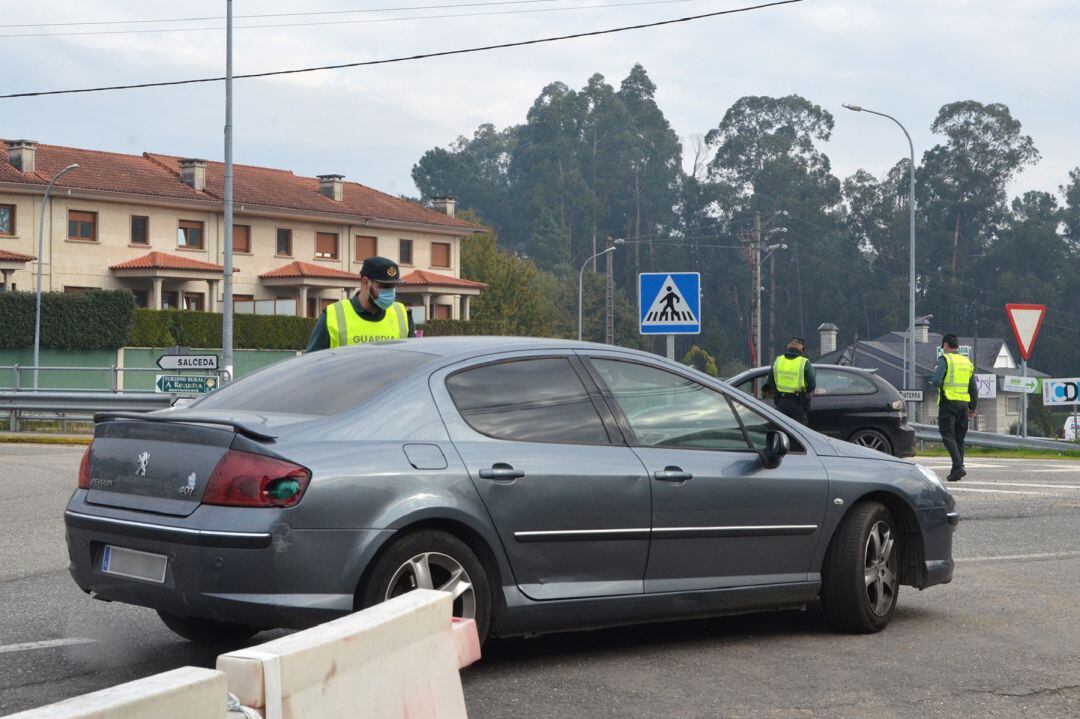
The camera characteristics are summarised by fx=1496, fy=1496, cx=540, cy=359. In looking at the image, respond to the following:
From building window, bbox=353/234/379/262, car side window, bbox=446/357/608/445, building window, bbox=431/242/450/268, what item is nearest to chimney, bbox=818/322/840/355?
building window, bbox=431/242/450/268

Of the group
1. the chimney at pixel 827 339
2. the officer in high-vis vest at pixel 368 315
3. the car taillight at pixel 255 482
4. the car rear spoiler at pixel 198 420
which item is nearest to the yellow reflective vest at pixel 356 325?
the officer in high-vis vest at pixel 368 315

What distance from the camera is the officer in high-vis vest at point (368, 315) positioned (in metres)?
8.50

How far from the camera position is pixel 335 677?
3.89 meters

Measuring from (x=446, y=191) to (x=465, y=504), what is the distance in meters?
130

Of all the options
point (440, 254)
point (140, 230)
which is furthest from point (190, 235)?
point (440, 254)

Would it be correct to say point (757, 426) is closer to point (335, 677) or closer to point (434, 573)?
point (434, 573)

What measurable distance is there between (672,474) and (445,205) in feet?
248

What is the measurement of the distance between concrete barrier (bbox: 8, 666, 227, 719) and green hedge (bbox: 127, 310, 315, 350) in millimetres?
49386

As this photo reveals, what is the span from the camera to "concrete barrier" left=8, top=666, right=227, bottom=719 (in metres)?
2.93

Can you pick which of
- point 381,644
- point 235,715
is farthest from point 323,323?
point 235,715

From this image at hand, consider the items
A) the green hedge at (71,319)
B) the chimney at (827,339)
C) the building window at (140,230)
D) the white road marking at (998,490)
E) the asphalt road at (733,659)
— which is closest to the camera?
the asphalt road at (733,659)

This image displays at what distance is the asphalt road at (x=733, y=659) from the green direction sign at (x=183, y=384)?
15322 millimetres

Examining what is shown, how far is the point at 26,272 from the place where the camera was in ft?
188

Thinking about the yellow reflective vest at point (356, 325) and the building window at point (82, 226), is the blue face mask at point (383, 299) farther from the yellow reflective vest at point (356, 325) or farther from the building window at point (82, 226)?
the building window at point (82, 226)
